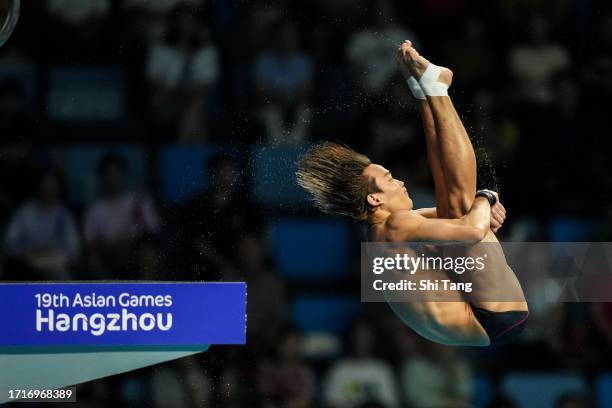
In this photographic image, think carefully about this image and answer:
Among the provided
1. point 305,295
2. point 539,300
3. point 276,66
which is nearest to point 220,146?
point 276,66

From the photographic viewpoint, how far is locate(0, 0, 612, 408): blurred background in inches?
165

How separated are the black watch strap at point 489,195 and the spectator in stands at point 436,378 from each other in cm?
55

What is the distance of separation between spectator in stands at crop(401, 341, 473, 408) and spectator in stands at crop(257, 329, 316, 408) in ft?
1.24

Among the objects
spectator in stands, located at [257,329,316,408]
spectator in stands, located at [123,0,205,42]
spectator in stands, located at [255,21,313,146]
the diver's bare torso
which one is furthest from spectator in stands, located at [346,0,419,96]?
spectator in stands, located at [257,329,316,408]

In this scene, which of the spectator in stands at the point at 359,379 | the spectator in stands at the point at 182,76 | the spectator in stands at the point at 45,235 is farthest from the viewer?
the spectator in stands at the point at 359,379

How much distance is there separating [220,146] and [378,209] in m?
0.60

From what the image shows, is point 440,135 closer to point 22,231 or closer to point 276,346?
point 276,346

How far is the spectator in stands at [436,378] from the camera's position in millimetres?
4312

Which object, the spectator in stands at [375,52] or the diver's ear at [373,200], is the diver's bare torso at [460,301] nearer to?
the diver's ear at [373,200]

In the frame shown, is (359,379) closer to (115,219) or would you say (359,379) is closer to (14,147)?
(115,219)

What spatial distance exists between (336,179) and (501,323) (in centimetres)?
77

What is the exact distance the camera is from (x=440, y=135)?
415 cm

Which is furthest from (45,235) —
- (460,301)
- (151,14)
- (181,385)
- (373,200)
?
(460,301)

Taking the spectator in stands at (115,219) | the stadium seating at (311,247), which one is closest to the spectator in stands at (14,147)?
the spectator in stands at (115,219)
